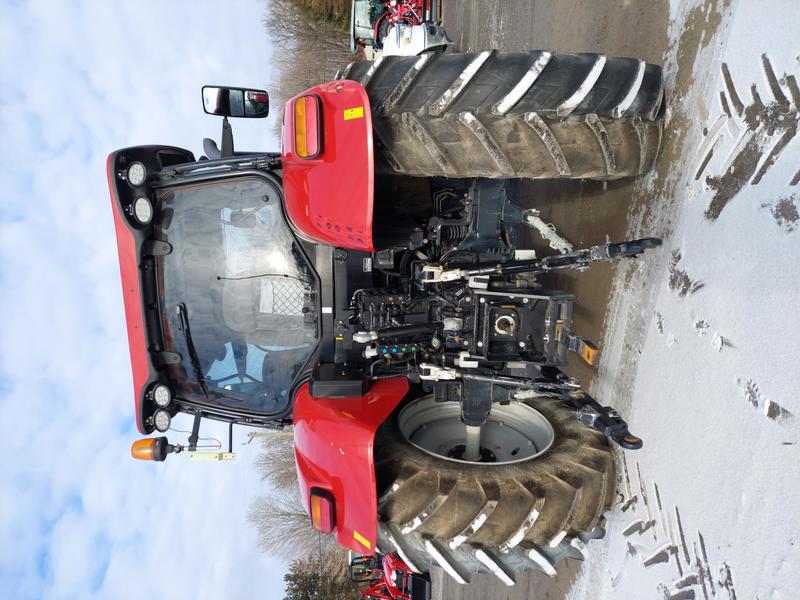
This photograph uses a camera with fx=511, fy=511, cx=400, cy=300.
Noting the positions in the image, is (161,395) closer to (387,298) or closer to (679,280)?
(387,298)

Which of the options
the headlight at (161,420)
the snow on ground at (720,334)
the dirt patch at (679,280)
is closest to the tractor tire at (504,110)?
the snow on ground at (720,334)

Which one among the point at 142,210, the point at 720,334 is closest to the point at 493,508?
the point at 720,334

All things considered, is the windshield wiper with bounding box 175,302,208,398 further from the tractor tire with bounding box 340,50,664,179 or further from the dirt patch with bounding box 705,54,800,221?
the dirt patch with bounding box 705,54,800,221

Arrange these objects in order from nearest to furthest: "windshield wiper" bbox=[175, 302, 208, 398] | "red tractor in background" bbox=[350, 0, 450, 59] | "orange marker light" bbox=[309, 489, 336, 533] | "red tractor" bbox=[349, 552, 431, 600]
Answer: "orange marker light" bbox=[309, 489, 336, 533] < "windshield wiper" bbox=[175, 302, 208, 398] < "red tractor in background" bbox=[350, 0, 450, 59] < "red tractor" bbox=[349, 552, 431, 600]

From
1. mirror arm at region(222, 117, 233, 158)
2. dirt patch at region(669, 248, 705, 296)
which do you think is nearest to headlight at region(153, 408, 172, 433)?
mirror arm at region(222, 117, 233, 158)

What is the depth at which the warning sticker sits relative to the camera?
6.68 ft

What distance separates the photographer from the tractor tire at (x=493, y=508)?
8.04 feet

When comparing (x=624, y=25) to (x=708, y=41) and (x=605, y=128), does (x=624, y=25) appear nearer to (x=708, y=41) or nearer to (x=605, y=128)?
(x=708, y=41)

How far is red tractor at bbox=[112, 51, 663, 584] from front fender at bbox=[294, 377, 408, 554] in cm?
1

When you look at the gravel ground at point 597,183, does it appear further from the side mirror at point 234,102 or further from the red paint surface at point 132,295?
the red paint surface at point 132,295

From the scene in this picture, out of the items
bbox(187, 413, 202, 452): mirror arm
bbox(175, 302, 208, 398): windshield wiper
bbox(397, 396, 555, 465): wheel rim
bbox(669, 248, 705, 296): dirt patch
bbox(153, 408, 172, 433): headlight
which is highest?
bbox(669, 248, 705, 296): dirt patch

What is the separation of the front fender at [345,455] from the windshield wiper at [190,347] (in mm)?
616

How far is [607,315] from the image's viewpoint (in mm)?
3018

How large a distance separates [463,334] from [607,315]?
898 mm
